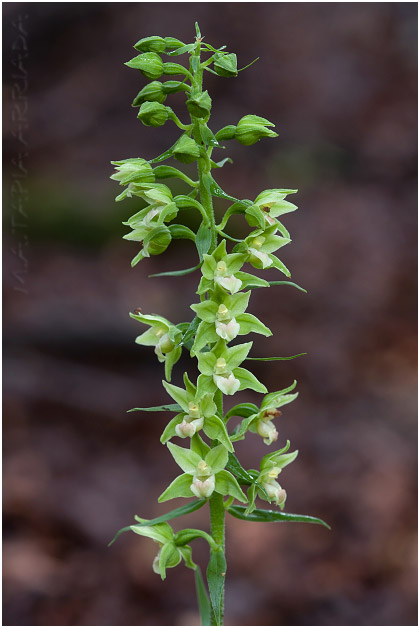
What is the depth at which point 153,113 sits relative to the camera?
2.99 metres

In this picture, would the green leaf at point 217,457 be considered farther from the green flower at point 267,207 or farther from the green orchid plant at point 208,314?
the green flower at point 267,207

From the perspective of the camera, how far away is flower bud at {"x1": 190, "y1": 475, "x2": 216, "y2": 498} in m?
2.95

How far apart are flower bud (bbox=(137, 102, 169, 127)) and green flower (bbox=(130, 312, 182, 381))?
86cm

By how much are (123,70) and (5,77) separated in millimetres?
1866

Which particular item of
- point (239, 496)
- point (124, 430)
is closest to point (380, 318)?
point (124, 430)

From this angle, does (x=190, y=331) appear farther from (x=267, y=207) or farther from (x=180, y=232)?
(x=267, y=207)

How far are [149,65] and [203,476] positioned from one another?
5.99ft

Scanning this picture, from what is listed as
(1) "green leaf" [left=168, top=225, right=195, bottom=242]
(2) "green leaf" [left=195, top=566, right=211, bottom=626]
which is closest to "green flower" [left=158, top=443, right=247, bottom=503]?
(2) "green leaf" [left=195, top=566, right=211, bottom=626]

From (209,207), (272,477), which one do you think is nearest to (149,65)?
(209,207)

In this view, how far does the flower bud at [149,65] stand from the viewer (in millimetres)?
3004

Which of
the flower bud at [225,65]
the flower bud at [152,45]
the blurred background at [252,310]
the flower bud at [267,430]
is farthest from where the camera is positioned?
the blurred background at [252,310]

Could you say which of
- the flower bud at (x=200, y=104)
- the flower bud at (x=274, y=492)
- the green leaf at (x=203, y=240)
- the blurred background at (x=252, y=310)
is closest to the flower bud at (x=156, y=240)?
the green leaf at (x=203, y=240)

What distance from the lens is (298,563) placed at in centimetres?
559

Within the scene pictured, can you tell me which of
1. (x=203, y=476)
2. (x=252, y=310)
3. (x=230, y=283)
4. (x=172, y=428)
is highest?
(x=230, y=283)
